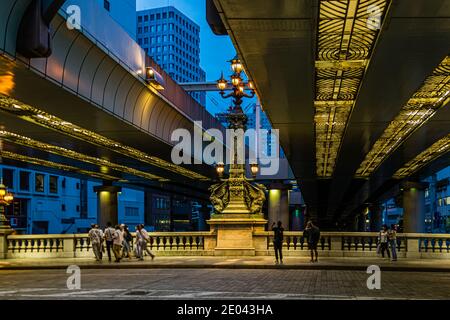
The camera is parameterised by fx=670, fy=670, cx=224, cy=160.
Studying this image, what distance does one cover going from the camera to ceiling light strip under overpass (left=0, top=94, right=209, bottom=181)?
78.8 feet

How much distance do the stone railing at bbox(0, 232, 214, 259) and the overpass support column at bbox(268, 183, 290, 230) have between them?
2868cm

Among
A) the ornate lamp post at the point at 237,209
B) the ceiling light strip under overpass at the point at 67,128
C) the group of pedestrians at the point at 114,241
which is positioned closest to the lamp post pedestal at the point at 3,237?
the ceiling light strip under overpass at the point at 67,128

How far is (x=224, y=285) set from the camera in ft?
54.9

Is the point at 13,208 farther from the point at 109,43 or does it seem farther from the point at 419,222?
the point at 109,43

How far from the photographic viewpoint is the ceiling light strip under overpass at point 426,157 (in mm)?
36281

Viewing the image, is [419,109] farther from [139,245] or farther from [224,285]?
[224,285]

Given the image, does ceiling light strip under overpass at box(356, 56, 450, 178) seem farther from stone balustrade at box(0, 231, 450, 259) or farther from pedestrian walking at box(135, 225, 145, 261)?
pedestrian walking at box(135, 225, 145, 261)

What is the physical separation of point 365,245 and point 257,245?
4551 millimetres

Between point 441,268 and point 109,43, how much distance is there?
44.2ft

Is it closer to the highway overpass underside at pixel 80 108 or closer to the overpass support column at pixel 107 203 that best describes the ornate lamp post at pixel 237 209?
the highway overpass underside at pixel 80 108

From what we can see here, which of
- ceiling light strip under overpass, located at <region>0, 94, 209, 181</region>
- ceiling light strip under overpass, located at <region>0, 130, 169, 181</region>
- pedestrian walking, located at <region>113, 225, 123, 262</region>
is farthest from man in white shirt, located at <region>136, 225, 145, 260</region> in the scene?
ceiling light strip under overpass, located at <region>0, 130, 169, 181</region>

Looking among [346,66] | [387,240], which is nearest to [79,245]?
[387,240]

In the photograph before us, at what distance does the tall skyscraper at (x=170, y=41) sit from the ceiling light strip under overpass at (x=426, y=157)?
115559 millimetres
